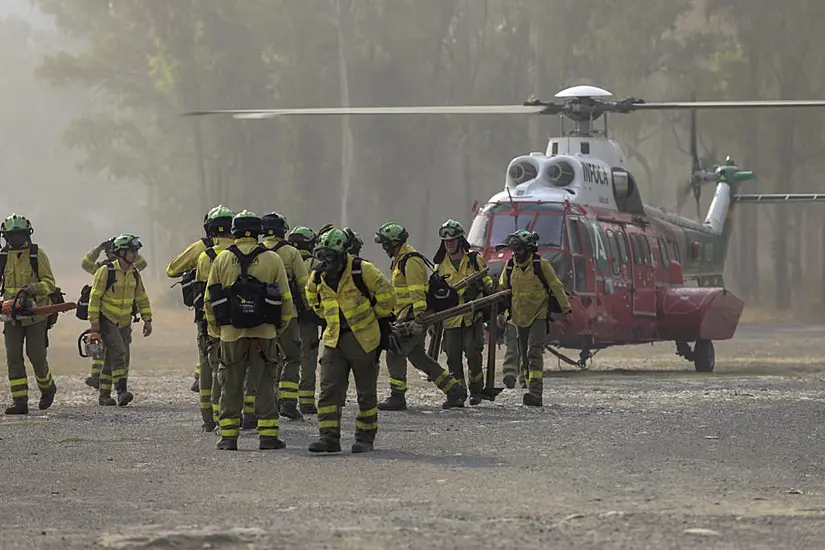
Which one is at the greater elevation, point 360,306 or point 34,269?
point 34,269

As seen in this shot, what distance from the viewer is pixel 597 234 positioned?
24.0m

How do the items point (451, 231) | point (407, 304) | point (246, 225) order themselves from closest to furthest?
point (246, 225)
point (407, 304)
point (451, 231)

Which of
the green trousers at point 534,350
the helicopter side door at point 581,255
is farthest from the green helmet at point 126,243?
the helicopter side door at point 581,255

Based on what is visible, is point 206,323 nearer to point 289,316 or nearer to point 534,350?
point 289,316

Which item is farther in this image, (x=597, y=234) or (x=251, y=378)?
(x=597, y=234)

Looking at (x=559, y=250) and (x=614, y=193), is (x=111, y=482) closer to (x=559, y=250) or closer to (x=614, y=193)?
(x=559, y=250)

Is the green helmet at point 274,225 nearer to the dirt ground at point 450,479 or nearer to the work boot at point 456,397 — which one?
the dirt ground at point 450,479

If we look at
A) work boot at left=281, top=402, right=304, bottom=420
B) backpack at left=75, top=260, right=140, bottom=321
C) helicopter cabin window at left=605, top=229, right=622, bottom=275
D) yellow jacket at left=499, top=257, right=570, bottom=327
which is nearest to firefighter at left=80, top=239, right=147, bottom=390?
backpack at left=75, top=260, right=140, bottom=321

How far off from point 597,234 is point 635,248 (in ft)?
5.72

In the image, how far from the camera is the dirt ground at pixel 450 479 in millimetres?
8523

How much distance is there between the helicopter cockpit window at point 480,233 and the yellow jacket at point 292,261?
8807 mm

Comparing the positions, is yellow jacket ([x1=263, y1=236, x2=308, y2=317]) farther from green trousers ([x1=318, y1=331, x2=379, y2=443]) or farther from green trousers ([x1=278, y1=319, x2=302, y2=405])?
green trousers ([x1=318, y1=331, x2=379, y2=443])

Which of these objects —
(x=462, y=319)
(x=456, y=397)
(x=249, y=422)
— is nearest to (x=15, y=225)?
(x=249, y=422)

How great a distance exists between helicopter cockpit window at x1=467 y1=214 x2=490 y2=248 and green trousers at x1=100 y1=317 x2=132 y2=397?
20.8ft
